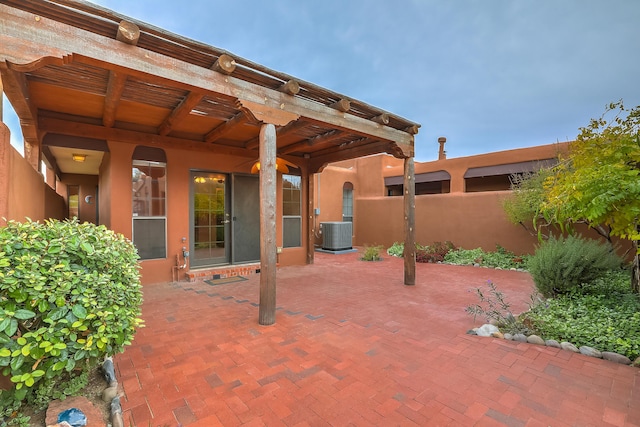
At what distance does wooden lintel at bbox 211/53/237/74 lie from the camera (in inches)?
118

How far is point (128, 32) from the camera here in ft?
7.89

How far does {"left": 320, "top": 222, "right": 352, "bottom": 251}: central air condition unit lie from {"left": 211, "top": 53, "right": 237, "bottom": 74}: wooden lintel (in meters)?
7.82

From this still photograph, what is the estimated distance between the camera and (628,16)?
8.00m

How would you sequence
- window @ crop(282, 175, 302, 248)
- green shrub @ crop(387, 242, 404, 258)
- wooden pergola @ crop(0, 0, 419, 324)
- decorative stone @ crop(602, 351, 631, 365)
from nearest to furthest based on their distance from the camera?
1. wooden pergola @ crop(0, 0, 419, 324)
2. decorative stone @ crop(602, 351, 631, 365)
3. window @ crop(282, 175, 302, 248)
4. green shrub @ crop(387, 242, 404, 258)

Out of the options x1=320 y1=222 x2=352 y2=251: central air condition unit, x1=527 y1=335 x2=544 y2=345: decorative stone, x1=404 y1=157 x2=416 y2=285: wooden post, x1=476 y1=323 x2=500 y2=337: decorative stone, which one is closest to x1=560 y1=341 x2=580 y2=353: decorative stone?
x1=527 y1=335 x2=544 y2=345: decorative stone

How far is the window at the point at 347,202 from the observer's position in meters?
13.0

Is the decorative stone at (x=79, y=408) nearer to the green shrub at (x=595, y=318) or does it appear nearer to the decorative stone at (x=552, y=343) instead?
the decorative stone at (x=552, y=343)

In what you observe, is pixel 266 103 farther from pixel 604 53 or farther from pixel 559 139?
pixel 604 53

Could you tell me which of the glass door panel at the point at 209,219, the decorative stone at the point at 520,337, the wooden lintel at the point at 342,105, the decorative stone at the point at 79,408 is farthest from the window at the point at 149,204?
the decorative stone at the point at 520,337

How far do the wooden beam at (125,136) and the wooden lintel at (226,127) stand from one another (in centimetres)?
31

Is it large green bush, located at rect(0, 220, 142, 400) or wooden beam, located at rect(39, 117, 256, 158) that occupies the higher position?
wooden beam, located at rect(39, 117, 256, 158)

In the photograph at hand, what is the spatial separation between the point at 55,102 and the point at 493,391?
6299 millimetres

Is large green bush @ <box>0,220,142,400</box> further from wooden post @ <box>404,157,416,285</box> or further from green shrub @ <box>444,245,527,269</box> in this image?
green shrub @ <box>444,245,527,269</box>

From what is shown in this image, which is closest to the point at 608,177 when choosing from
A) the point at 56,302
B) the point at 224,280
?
the point at 56,302
